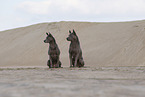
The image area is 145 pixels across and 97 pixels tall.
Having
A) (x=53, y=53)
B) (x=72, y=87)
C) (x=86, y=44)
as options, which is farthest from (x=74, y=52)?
(x=86, y=44)

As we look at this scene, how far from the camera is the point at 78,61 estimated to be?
31.1ft

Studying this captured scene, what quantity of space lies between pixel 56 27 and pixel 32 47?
6500 millimetres

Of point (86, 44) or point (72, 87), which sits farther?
point (86, 44)

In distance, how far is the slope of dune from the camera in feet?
57.4

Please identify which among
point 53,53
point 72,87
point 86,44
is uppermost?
point 86,44

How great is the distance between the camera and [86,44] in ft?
75.0

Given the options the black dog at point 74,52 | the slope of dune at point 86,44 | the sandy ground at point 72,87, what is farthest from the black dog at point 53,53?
the slope of dune at point 86,44

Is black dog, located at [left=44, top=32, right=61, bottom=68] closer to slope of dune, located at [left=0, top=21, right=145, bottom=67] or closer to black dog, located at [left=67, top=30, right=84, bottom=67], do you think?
black dog, located at [left=67, top=30, right=84, bottom=67]

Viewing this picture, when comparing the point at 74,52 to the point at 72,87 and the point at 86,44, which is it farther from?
the point at 86,44

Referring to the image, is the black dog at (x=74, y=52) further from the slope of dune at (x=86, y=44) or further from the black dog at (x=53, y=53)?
the slope of dune at (x=86, y=44)

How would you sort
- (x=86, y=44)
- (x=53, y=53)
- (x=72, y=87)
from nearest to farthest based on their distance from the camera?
(x=72, y=87) < (x=53, y=53) < (x=86, y=44)

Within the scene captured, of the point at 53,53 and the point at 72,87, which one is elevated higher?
the point at 53,53

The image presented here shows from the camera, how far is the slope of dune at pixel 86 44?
1749 centimetres

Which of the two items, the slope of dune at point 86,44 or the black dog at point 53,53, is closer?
the black dog at point 53,53
